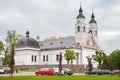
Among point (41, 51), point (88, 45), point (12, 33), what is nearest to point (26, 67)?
point (12, 33)

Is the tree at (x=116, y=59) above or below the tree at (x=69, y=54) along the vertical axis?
below

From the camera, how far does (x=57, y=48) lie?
109000 mm

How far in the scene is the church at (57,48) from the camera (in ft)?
354

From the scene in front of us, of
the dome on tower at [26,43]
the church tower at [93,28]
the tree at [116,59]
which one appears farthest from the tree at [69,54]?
the church tower at [93,28]

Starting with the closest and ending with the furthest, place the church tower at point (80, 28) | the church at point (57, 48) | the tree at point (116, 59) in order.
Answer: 1. the tree at point (116, 59)
2. the church at point (57, 48)
3. the church tower at point (80, 28)

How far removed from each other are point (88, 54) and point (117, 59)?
950 inches

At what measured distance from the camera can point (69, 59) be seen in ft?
324

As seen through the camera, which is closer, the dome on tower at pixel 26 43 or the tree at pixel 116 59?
the tree at pixel 116 59

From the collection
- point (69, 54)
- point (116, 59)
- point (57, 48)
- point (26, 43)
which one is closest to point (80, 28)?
point (57, 48)

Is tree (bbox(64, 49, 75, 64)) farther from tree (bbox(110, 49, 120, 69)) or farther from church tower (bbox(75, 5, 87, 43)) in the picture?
tree (bbox(110, 49, 120, 69))

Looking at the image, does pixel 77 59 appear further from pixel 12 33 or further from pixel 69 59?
pixel 12 33

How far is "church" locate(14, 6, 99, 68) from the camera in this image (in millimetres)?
108000

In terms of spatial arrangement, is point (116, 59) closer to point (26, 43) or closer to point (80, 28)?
point (80, 28)

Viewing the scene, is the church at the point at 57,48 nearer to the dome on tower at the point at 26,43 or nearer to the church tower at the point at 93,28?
the dome on tower at the point at 26,43
